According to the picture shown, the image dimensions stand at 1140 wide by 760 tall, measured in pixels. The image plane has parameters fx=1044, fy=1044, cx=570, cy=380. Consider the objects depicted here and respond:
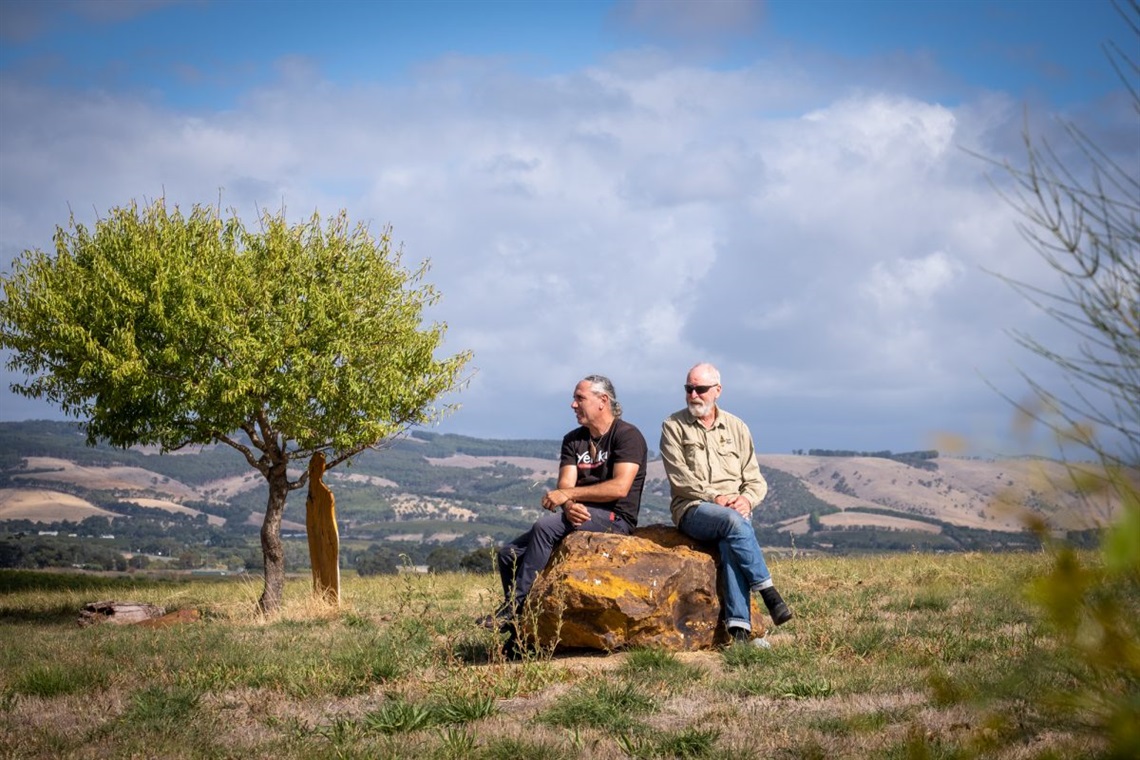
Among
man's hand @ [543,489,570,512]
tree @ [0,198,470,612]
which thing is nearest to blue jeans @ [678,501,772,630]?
man's hand @ [543,489,570,512]

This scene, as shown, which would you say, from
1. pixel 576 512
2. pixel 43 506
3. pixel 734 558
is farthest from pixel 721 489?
pixel 43 506

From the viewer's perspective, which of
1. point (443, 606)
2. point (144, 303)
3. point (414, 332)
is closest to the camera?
point (443, 606)

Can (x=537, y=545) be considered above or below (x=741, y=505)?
below

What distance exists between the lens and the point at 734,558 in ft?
35.9

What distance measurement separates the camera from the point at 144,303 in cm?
1997

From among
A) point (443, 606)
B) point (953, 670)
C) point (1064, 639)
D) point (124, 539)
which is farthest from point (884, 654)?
point (124, 539)

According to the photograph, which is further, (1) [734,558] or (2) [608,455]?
(2) [608,455]

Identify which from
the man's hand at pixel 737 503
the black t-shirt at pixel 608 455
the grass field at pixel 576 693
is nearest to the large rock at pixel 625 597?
the grass field at pixel 576 693

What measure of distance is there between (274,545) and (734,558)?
508 inches

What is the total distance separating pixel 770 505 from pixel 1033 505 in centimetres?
18914

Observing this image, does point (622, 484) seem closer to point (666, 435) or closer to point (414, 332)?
point (666, 435)

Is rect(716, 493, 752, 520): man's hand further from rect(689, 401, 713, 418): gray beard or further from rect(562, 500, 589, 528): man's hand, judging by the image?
rect(562, 500, 589, 528): man's hand

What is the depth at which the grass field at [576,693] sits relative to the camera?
19.0 feet

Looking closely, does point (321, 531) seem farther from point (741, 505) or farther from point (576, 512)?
point (741, 505)
